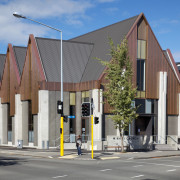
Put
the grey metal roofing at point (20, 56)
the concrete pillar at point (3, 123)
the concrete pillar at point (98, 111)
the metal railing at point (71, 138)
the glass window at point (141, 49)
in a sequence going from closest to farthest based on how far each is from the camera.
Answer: the concrete pillar at point (98, 111), the metal railing at point (71, 138), the glass window at point (141, 49), the grey metal roofing at point (20, 56), the concrete pillar at point (3, 123)

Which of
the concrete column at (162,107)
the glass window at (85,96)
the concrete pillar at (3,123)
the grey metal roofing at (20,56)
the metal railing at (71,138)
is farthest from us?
the concrete pillar at (3,123)

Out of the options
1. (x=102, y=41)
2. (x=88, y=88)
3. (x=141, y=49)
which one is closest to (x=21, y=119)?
(x=88, y=88)

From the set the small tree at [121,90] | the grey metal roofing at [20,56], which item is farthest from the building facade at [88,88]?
the small tree at [121,90]

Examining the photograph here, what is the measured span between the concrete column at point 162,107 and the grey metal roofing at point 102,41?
21.4 feet

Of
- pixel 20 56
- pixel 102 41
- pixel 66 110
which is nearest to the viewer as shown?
pixel 66 110

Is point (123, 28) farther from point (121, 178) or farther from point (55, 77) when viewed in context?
point (121, 178)

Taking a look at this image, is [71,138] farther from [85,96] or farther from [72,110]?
[85,96]

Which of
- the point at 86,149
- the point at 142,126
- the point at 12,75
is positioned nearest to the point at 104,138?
the point at 86,149

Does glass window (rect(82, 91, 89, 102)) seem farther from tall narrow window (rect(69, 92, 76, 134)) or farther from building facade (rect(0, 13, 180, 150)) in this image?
tall narrow window (rect(69, 92, 76, 134))

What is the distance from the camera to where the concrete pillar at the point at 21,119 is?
46.5 meters

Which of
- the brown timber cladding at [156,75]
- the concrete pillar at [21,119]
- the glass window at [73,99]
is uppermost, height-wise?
the brown timber cladding at [156,75]

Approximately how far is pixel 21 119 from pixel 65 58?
9.73 m

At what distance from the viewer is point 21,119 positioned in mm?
47188

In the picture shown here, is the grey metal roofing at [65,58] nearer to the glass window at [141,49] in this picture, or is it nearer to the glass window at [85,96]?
the glass window at [85,96]
